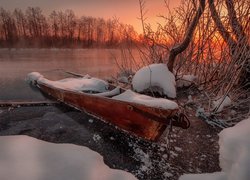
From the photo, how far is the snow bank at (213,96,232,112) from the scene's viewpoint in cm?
591

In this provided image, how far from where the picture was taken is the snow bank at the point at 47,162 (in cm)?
295

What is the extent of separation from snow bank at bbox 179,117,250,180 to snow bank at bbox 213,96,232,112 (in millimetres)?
2381

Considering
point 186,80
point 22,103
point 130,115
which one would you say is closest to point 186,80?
point 186,80

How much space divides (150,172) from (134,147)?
2.45ft

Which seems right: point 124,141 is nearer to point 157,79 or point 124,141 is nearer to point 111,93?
point 111,93

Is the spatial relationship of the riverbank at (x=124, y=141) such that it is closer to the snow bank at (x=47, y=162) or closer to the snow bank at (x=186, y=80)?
the snow bank at (x=47, y=162)

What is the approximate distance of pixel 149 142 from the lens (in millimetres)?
4730

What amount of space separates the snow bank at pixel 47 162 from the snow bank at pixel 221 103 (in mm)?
3317

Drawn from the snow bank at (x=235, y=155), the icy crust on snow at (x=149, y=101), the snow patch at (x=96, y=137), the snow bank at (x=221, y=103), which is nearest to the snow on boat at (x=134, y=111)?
the icy crust on snow at (x=149, y=101)

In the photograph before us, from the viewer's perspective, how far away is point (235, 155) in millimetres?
3158

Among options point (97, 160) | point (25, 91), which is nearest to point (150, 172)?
point (97, 160)

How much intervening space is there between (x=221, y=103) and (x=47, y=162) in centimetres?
418

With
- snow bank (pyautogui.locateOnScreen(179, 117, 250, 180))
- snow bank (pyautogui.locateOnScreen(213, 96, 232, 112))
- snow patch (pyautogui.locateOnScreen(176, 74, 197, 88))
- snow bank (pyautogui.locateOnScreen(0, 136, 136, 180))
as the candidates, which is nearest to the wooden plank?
snow bank (pyautogui.locateOnScreen(0, 136, 136, 180))

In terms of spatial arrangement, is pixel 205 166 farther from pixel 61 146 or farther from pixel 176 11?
pixel 176 11
